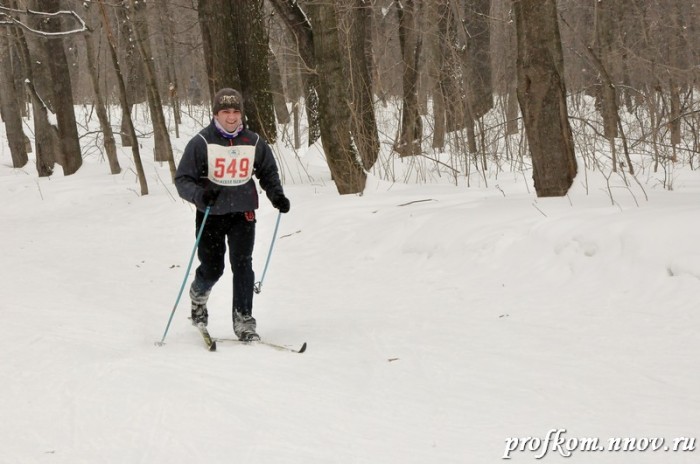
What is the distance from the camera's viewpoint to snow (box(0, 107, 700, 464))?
136 inches

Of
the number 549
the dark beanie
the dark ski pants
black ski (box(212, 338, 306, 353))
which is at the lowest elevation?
black ski (box(212, 338, 306, 353))

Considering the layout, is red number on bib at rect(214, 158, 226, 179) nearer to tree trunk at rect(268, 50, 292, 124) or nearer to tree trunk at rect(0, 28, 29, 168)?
tree trunk at rect(268, 50, 292, 124)

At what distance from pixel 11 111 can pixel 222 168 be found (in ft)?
50.3

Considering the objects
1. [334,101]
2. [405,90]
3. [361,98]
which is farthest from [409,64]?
[334,101]

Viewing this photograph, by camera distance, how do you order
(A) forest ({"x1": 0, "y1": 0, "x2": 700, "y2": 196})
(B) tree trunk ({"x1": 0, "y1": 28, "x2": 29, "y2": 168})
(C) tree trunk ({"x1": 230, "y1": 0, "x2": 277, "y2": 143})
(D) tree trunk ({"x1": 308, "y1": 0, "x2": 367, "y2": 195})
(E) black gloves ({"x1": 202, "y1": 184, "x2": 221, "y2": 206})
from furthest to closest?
(B) tree trunk ({"x1": 0, "y1": 28, "x2": 29, "y2": 168}), (C) tree trunk ({"x1": 230, "y1": 0, "x2": 277, "y2": 143}), (D) tree trunk ({"x1": 308, "y1": 0, "x2": 367, "y2": 195}), (A) forest ({"x1": 0, "y1": 0, "x2": 700, "y2": 196}), (E) black gloves ({"x1": 202, "y1": 184, "x2": 221, "y2": 206})

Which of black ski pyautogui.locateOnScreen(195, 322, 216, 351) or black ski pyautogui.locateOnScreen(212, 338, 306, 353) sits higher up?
black ski pyautogui.locateOnScreen(195, 322, 216, 351)

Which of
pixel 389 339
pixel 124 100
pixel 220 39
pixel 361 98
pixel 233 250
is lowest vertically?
pixel 389 339

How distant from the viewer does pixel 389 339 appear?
17.3ft

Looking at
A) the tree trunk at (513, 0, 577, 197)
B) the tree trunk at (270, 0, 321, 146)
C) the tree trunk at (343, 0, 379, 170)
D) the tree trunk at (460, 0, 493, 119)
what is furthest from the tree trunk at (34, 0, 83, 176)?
the tree trunk at (513, 0, 577, 197)

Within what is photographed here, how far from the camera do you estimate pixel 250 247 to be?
5398 mm

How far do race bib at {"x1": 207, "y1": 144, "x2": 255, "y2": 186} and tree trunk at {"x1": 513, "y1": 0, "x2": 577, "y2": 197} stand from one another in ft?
11.6

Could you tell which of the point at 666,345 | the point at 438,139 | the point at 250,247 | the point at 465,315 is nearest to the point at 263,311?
the point at 250,247

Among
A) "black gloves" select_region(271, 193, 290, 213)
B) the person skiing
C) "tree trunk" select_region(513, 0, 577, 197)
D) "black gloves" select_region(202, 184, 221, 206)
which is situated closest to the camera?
"black gloves" select_region(202, 184, 221, 206)

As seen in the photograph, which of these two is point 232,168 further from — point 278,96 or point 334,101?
point 278,96
